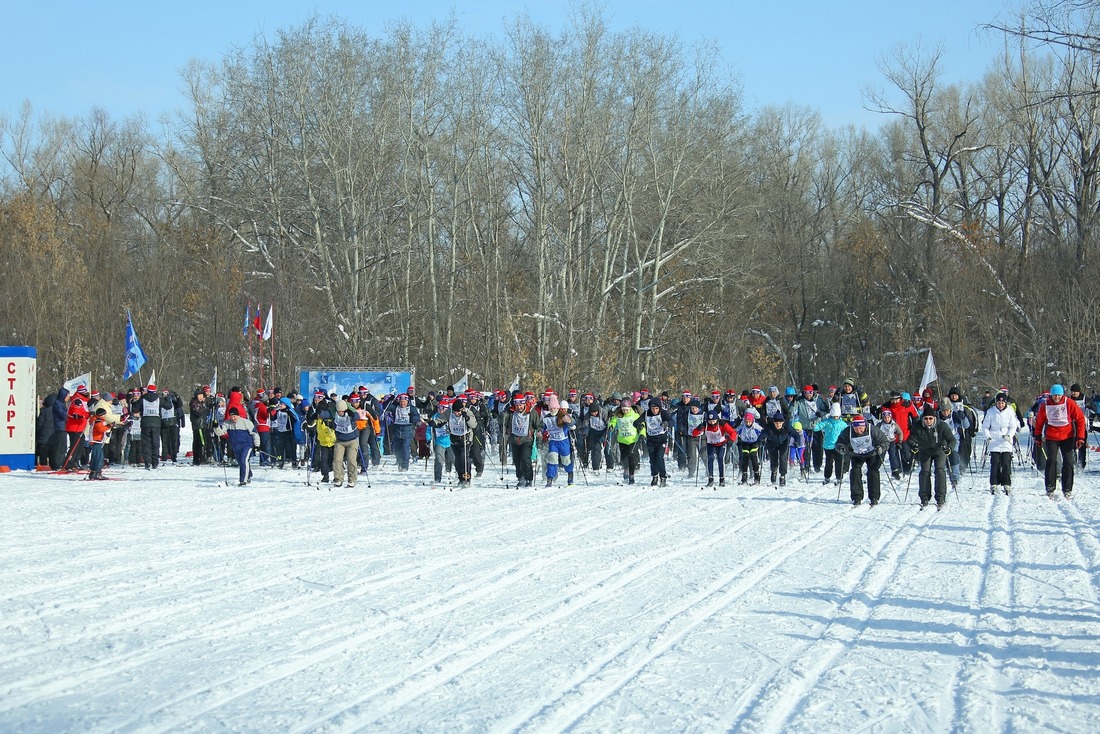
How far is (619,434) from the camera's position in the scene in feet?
67.2

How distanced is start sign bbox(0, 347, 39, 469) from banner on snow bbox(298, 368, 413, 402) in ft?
26.3

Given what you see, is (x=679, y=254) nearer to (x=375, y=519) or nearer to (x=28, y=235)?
(x=28, y=235)

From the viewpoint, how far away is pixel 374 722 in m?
5.93

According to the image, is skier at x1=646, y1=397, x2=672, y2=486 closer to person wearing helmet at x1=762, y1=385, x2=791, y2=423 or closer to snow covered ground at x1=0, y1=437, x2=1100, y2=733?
person wearing helmet at x1=762, y1=385, x2=791, y2=423

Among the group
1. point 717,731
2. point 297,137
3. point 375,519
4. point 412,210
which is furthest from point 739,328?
point 717,731

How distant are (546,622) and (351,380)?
875 inches

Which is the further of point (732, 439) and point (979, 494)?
point (732, 439)

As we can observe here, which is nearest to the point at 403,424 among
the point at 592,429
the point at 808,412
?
the point at 592,429

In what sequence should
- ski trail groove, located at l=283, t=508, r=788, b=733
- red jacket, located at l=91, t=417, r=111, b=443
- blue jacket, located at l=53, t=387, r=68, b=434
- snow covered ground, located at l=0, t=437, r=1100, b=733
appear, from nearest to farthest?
1. ski trail groove, located at l=283, t=508, r=788, b=733
2. snow covered ground, located at l=0, t=437, r=1100, b=733
3. red jacket, located at l=91, t=417, r=111, b=443
4. blue jacket, located at l=53, t=387, r=68, b=434

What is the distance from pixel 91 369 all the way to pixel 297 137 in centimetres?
1248

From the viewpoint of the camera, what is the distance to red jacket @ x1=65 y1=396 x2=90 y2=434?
21.3 meters

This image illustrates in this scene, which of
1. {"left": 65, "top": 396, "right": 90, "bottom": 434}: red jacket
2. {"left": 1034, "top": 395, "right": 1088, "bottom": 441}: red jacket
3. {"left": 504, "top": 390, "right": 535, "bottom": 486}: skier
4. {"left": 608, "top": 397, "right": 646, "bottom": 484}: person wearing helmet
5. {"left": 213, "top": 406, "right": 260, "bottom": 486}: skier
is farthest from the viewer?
{"left": 65, "top": 396, "right": 90, "bottom": 434}: red jacket

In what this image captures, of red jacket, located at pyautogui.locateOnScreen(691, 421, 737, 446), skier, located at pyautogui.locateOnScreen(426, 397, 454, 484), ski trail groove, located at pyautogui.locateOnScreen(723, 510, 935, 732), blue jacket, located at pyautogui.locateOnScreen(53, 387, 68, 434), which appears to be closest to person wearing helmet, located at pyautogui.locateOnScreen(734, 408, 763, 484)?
red jacket, located at pyautogui.locateOnScreen(691, 421, 737, 446)

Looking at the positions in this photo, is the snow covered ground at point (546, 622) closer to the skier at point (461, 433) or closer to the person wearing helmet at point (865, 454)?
the person wearing helmet at point (865, 454)
